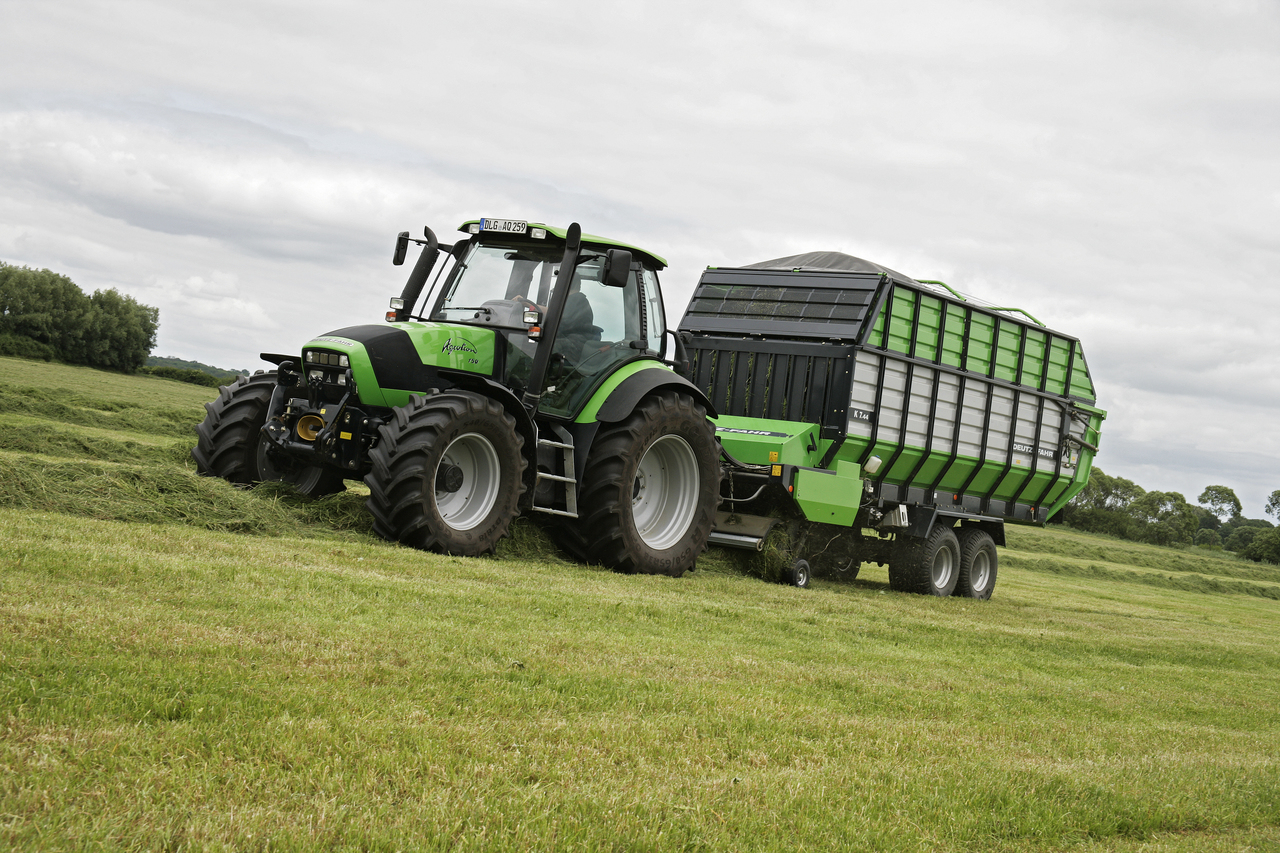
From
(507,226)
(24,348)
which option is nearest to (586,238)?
(507,226)

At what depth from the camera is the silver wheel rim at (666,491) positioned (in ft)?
35.4

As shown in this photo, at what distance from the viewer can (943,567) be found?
14.8m

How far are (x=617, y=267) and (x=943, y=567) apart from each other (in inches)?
296

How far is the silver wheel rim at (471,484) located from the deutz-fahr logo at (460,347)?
863mm

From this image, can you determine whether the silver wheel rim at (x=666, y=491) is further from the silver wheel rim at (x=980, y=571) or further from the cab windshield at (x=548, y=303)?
the silver wheel rim at (x=980, y=571)

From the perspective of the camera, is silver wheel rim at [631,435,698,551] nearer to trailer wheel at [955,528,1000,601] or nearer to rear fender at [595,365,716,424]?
rear fender at [595,365,716,424]

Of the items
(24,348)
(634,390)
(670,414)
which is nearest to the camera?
(634,390)

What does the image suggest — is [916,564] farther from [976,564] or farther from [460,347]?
[460,347]

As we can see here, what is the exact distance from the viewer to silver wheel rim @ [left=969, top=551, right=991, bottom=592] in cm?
1527

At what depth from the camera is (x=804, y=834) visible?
3.56 meters

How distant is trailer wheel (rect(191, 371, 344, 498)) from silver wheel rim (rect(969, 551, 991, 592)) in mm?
9216

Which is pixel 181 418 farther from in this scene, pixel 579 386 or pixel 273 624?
pixel 273 624

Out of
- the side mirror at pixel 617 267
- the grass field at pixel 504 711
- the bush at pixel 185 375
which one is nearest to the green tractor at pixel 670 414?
the side mirror at pixel 617 267

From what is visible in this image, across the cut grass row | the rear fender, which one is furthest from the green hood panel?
the cut grass row
